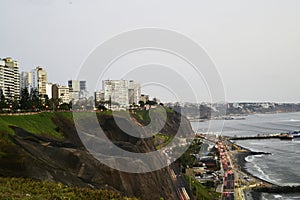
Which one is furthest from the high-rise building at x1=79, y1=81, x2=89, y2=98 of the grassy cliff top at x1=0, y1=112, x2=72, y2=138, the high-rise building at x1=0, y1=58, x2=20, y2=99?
the grassy cliff top at x1=0, y1=112, x2=72, y2=138

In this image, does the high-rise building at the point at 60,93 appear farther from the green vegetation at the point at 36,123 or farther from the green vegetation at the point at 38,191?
the green vegetation at the point at 38,191

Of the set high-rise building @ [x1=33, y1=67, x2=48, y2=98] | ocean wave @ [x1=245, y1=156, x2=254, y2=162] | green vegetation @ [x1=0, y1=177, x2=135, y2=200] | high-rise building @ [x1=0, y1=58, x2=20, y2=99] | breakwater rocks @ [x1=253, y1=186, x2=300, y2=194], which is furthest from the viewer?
high-rise building @ [x1=33, y1=67, x2=48, y2=98]

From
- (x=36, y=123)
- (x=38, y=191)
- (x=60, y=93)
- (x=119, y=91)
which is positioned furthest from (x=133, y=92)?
(x=38, y=191)

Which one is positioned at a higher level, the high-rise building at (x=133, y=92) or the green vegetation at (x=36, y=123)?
the high-rise building at (x=133, y=92)

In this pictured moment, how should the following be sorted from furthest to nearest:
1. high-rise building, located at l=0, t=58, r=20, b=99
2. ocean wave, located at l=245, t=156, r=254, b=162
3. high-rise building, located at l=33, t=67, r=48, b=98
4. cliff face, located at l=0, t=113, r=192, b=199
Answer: high-rise building, located at l=33, t=67, r=48, b=98 → high-rise building, located at l=0, t=58, r=20, b=99 → ocean wave, located at l=245, t=156, r=254, b=162 → cliff face, located at l=0, t=113, r=192, b=199

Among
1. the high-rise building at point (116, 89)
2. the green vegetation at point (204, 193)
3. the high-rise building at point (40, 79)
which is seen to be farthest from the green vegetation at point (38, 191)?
the high-rise building at point (116, 89)

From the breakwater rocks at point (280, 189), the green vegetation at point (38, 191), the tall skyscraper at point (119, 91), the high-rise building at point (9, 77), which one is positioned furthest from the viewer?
the tall skyscraper at point (119, 91)

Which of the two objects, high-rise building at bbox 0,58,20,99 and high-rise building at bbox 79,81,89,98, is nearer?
high-rise building at bbox 0,58,20,99

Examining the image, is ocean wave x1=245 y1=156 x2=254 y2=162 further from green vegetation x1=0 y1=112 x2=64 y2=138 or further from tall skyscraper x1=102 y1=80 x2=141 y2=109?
tall skyscraper x1=102 y1=80 x2=141 y2=109
